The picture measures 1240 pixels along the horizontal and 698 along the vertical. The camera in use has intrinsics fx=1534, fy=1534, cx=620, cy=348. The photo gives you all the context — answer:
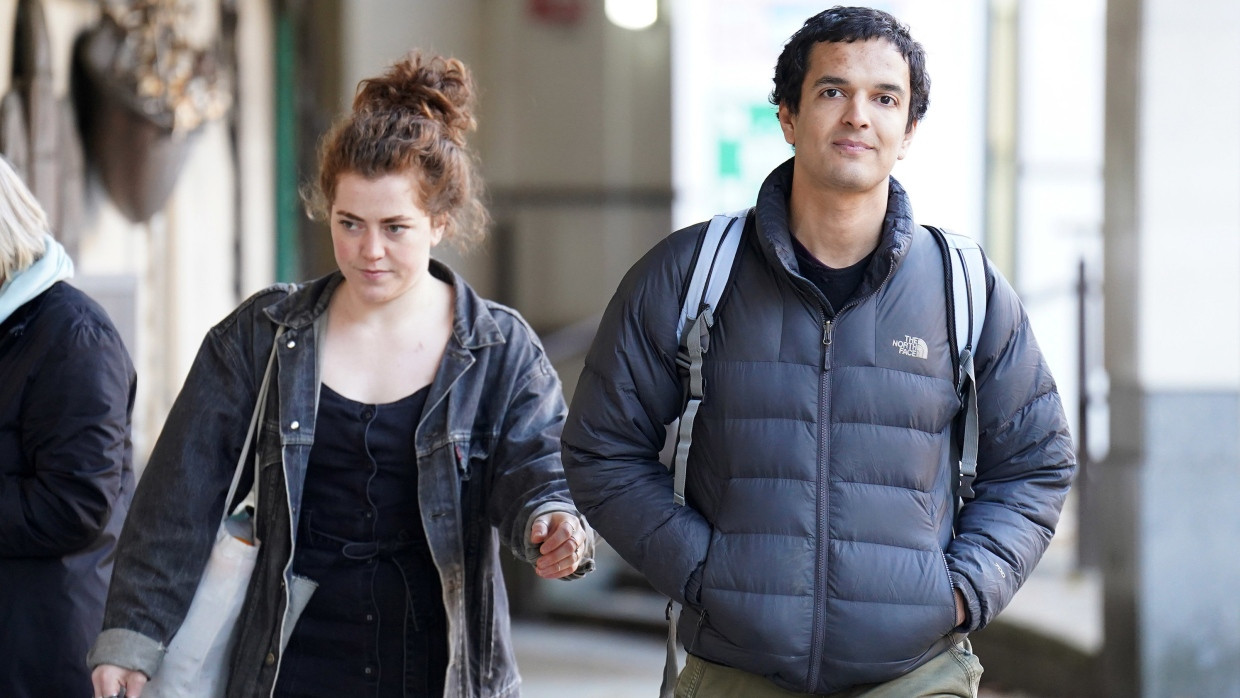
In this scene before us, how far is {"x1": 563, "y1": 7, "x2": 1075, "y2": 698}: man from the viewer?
2.08 meters

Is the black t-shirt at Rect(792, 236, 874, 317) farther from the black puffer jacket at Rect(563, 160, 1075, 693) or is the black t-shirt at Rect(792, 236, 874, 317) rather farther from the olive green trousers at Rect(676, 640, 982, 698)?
the olive green trousers at Rect(676, 640, 982, 698)

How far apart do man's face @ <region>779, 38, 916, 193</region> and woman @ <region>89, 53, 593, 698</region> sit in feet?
2.09

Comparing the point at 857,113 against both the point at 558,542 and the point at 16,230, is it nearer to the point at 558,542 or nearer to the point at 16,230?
the point at 558,542

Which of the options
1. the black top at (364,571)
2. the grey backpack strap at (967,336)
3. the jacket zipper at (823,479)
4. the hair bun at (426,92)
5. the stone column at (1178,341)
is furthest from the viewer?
the stone column at (1178,341)

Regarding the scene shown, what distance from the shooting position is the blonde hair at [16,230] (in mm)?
2578

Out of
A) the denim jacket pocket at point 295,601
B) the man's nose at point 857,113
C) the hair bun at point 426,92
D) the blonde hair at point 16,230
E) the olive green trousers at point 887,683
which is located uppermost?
the hair bun at point 426,92

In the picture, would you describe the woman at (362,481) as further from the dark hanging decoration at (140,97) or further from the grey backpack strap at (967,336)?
the dark hanging decoration at (140,97)

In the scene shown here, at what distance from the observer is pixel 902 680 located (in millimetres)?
2137

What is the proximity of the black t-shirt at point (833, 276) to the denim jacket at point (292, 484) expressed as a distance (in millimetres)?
539

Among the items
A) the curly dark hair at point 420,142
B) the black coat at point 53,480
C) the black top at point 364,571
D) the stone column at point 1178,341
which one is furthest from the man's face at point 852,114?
the stone column at point 1178,341

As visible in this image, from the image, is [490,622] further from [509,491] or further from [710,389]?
[710,389]

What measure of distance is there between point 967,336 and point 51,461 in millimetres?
1461

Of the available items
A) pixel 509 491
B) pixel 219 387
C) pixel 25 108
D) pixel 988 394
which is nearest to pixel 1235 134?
pixel 988 394

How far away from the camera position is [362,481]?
2445mm
